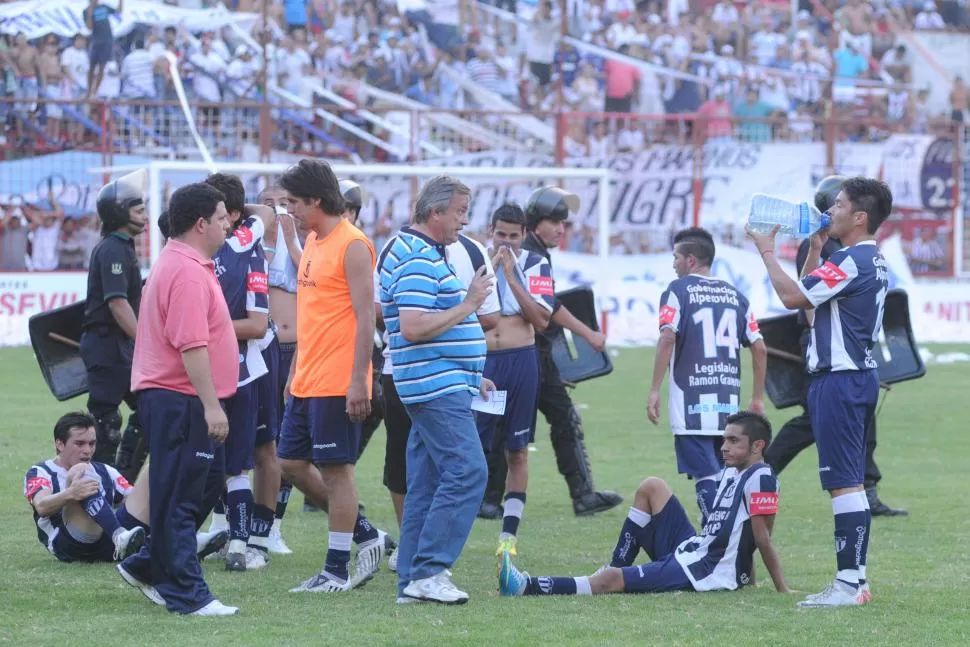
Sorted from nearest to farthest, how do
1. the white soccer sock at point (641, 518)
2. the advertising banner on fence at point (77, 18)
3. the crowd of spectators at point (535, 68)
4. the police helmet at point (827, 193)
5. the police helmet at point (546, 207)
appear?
the white soccer sock at point (641, 518) → the police helmet at point (546, 207) → the police helmet at point (827, 193) → the advertising banner on fence at point (77, 18) → the crowd of spectators at point (535, 68)

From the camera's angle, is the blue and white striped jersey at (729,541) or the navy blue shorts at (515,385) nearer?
the blue and white striped jersey at (729,541)

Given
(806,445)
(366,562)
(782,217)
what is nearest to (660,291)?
(806,445)

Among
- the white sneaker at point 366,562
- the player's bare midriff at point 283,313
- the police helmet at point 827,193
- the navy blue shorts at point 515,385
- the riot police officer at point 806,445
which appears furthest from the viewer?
the riot police officer at point 806,445

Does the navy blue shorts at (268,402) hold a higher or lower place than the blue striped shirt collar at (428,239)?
lower

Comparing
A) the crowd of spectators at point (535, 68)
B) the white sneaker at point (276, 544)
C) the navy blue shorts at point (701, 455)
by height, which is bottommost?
the white sneaker at point (276, 544)

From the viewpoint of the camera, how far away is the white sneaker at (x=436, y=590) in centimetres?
656

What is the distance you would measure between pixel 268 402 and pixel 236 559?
918 millimetres

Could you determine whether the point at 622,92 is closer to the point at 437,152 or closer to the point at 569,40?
the point at 569,40

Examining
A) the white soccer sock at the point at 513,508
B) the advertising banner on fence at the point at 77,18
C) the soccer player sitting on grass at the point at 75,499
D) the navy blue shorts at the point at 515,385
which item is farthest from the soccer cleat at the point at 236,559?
the advertising banner on fence at the point at 77,18

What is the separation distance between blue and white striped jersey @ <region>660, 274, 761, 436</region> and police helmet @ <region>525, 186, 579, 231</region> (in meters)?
1.09

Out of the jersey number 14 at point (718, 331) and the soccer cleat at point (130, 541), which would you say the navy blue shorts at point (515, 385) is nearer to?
the jersey number 14 at point (718, 331)

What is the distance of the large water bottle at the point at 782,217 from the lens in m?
6.99

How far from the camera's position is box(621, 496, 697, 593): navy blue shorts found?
23.1 feet

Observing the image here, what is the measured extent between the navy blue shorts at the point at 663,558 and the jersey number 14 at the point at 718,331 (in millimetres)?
1078
